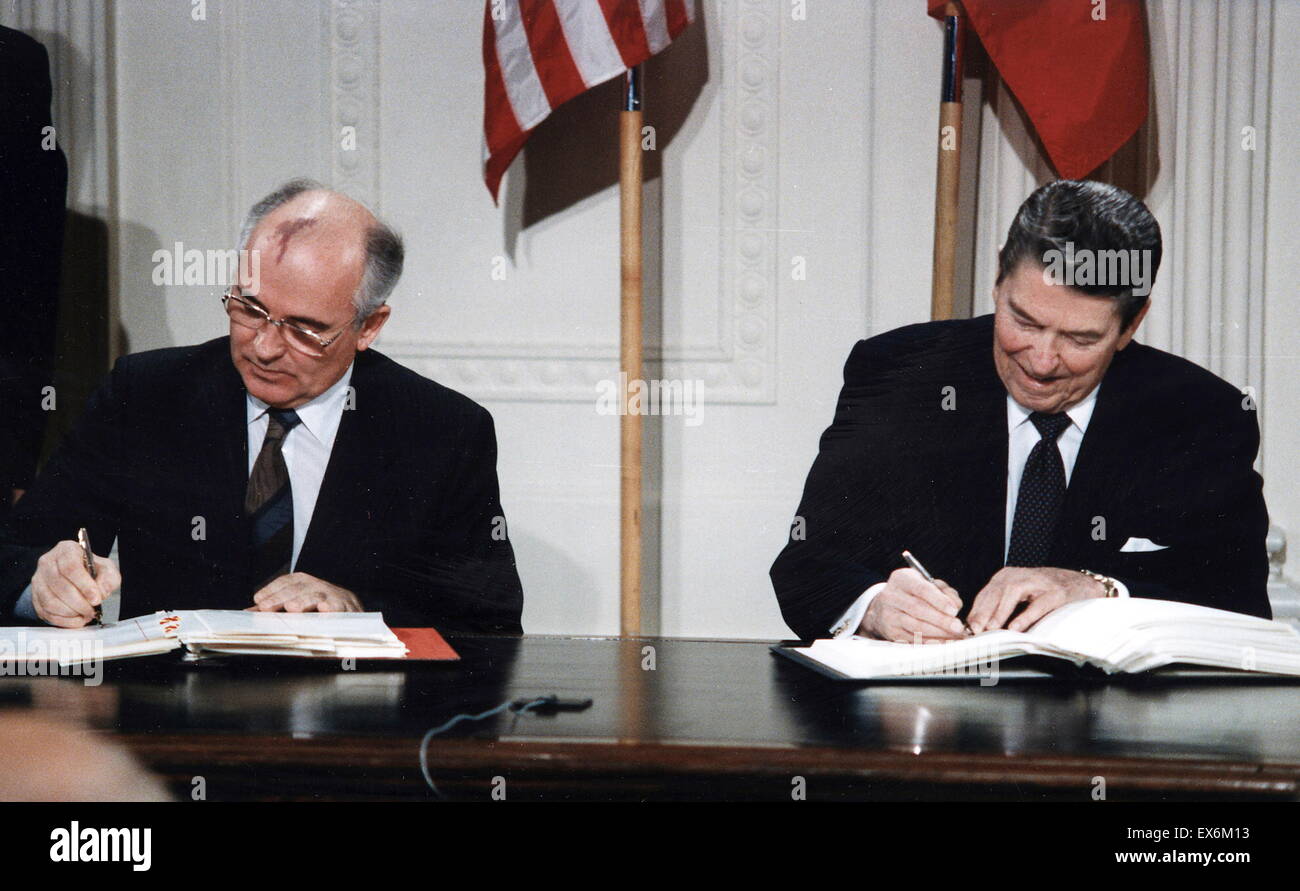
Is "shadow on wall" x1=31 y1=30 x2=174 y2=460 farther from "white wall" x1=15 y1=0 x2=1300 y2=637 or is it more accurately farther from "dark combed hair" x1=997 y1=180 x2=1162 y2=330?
"dark combed hair" x1=997 y1=180 x2=1162 y2=330

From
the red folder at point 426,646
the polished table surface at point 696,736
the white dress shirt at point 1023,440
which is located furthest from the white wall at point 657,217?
the polished table surface at point 696,736

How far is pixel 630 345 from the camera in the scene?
111 inches

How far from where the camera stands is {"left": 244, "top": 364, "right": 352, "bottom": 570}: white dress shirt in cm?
270

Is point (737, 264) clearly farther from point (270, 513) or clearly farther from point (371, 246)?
point (270, 513)

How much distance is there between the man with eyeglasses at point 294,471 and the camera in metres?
2.70

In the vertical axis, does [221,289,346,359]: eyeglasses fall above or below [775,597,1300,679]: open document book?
above

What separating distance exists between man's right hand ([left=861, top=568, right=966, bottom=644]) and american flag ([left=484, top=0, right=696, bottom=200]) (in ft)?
4.39

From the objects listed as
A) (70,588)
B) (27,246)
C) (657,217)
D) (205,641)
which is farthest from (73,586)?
(657,217)

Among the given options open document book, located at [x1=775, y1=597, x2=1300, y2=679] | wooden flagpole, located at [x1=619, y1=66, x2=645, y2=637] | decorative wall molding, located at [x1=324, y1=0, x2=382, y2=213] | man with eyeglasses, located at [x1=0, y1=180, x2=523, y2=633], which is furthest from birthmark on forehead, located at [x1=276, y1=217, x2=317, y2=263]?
open document book, located at [x1=775, y1=597, x2=1300, y2=679]

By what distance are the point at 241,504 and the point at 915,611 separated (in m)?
1.47

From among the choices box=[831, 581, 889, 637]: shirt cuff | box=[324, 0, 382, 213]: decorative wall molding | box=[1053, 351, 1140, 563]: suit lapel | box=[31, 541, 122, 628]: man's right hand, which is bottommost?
box=[831, 581, 889, 637]: shirt cuff
